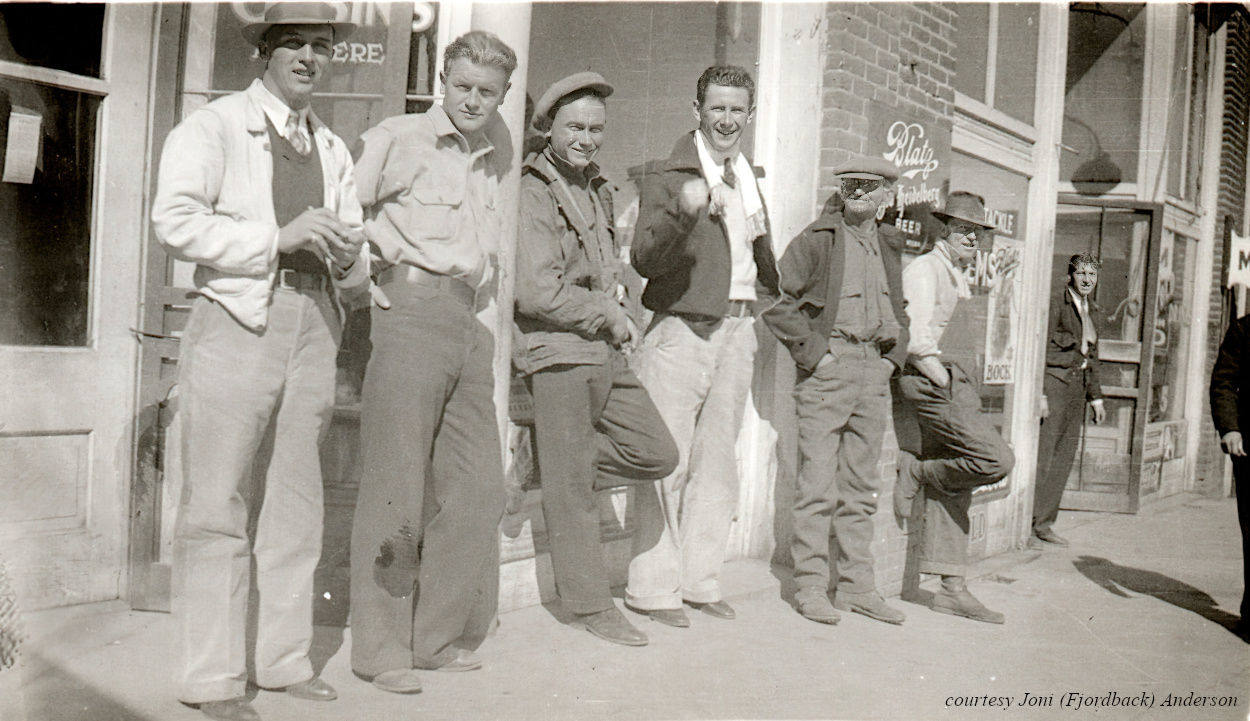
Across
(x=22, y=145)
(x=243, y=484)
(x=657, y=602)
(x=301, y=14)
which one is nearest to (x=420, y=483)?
(x=243, y=484)

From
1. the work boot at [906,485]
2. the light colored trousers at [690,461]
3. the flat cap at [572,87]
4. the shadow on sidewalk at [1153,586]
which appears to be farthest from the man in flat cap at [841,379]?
the shadow on sidewalk at [1153,586]

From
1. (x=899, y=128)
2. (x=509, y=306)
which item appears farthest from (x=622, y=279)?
(x=899, y=128)

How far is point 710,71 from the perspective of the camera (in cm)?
473

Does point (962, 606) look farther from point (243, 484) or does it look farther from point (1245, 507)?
point (243, 484)

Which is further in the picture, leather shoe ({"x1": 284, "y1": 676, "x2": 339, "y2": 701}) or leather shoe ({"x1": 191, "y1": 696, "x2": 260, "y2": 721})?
leather shoe ({"x1": 284, "y1": 676, "x2": 339, "y2": 701})

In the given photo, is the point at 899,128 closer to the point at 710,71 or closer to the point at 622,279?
the point at 710,71

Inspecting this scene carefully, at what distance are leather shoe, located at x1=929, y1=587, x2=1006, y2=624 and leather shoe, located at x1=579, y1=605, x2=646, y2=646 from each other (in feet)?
6.45

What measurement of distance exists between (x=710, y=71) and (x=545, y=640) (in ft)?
8.28

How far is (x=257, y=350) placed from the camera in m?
3.28

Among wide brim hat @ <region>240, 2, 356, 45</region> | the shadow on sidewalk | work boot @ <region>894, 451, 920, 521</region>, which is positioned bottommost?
the shadow on sidewalk

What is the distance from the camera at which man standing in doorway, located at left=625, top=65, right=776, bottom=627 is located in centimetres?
465

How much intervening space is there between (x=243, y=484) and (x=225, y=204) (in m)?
0.85

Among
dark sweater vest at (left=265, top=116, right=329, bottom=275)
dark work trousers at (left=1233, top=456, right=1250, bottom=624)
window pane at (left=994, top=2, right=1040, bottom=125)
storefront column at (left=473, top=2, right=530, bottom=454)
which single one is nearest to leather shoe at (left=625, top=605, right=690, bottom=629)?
storefront column at (left=473, top=2, right=530, bottom=454)

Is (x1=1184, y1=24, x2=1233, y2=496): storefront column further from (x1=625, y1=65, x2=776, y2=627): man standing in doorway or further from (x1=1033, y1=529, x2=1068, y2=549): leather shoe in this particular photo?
(x1=625, y1=65, x2=776, y2=627): man standing in doorway
